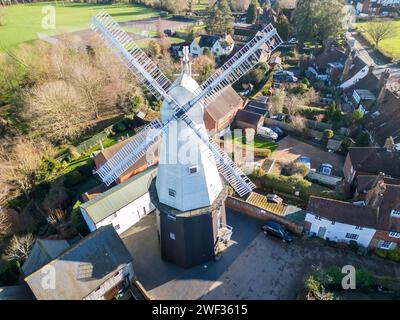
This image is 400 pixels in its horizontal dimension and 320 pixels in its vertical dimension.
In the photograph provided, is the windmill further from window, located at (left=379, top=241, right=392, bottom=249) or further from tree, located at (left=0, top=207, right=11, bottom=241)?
tree, located at (left=0, top=207, right=11, bottom=241)

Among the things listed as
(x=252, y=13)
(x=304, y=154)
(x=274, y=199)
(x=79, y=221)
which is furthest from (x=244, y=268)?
(x=252, y=13)

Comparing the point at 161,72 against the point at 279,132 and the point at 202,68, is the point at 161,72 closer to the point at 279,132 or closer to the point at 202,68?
the point at 279,132

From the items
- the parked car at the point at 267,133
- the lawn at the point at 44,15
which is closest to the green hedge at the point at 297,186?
the parked car at the point at 267,133

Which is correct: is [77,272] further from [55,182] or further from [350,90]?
[350,90]
